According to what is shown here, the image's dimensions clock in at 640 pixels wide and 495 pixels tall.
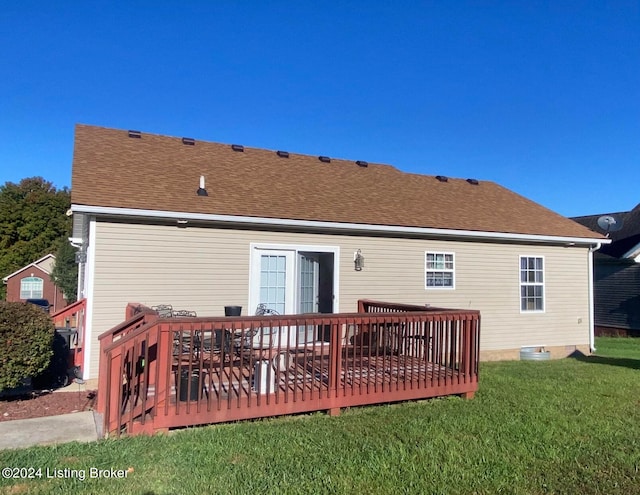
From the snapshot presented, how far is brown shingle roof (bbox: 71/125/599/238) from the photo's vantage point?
803cm

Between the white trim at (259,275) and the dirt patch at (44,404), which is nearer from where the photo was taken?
the dirt patch at (44,404)

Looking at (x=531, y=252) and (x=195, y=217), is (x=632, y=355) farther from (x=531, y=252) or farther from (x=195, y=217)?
(x=195, y=217)

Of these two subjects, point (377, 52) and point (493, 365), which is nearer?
point (493, 365)

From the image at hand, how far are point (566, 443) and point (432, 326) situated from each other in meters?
2.28

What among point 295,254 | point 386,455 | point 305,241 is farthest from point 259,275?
point 386,455

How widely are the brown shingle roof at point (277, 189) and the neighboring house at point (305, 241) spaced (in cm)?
4

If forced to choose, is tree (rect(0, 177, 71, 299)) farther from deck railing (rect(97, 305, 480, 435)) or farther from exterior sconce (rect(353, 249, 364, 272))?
deck railing (rect(97, 305, 480, 435))

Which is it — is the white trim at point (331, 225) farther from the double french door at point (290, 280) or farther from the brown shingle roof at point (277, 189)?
the double french door at point (290, 280)

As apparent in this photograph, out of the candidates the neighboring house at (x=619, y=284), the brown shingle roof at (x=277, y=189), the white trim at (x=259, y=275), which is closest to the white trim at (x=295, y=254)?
the white trim at (x=259, y=275)

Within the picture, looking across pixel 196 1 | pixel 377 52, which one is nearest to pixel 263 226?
pixel 196 1

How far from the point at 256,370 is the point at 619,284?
18.5 metres

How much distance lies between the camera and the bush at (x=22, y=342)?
5.64 meters

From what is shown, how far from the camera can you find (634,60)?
11.6 metres

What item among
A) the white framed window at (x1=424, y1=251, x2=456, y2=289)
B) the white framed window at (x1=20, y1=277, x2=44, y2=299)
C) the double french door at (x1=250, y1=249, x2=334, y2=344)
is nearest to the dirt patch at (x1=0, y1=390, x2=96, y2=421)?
the double french door at (x1=250, y1=249, x2=334, y2=344)
